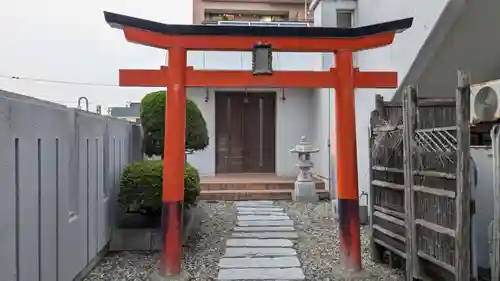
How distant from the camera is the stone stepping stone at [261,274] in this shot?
4.51 m

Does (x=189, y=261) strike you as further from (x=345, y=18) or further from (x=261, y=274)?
(x=345, y=18)

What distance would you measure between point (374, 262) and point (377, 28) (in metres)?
2.77

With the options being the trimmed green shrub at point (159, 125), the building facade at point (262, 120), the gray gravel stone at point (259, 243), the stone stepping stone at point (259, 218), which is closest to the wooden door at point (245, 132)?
the building facade at point (262, 120)

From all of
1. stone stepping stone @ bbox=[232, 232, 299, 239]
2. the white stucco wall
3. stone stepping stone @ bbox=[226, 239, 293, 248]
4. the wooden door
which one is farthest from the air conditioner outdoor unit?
the wooden door

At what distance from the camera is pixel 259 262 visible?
508cm

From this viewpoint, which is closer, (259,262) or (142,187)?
(259,262)

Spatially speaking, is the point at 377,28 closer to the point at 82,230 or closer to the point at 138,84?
the point at 138,84

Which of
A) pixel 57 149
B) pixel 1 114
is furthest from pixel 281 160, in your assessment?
pixel 1 114

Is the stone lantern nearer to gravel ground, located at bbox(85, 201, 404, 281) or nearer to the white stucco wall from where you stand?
gravel ground, located at bbox(85, 201, 404, 281)

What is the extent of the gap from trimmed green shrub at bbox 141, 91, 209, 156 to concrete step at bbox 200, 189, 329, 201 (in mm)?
2421

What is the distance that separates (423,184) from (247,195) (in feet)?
21.6

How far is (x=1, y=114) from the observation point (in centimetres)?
266

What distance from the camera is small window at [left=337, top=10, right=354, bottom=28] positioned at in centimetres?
973

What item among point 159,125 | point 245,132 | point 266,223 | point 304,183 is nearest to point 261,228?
point 266,223
